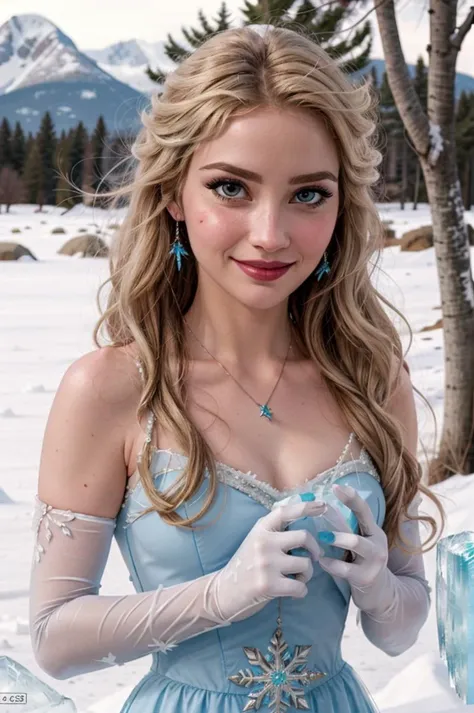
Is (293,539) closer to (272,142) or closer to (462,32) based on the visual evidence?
(272,142)

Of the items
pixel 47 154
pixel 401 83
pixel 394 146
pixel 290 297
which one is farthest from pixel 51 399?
pixel 290 297

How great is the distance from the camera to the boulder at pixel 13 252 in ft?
15.2

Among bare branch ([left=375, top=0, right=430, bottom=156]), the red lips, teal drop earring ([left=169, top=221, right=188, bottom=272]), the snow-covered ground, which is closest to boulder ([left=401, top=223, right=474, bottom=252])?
the snow-covered ground

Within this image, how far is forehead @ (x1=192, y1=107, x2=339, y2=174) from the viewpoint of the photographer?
0.93 meters

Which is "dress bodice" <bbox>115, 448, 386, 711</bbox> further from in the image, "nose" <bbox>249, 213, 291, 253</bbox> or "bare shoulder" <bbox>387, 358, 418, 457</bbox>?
"nose" <bbox>249, 213, 291, 253</bbox>

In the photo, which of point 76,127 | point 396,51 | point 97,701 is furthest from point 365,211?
point 76,127

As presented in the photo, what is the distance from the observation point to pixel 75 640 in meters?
0.92

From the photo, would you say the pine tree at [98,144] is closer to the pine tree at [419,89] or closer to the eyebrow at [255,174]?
the pine tree at [419,89]

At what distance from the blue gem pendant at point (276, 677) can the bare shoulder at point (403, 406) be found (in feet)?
0.84

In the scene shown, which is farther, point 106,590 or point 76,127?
point 76,127

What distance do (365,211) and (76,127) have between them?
3.01 metres

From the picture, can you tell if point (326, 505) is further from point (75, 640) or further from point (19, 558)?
point (19, 558)

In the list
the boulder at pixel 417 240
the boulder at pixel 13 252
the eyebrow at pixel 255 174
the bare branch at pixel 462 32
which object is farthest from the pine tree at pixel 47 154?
the eyebrow at pixel 255 174

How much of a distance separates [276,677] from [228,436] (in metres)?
0.24
